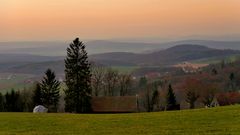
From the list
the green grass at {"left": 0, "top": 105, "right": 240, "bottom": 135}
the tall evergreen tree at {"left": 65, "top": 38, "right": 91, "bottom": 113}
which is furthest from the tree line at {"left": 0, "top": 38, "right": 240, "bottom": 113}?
the green grass at {"left": 0, "top": 105, "right": 240, "bottom": 135}

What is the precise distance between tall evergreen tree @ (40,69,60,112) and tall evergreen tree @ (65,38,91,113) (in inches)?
234

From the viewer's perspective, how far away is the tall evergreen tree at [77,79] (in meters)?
67.1

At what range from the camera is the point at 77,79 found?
69062 mm

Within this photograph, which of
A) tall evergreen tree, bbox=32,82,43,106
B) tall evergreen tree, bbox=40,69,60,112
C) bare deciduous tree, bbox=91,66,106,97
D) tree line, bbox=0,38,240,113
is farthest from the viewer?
bare deciduous tree, bbox=91,66,106,97

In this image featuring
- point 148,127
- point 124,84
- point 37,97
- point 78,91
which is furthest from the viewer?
point 124,84

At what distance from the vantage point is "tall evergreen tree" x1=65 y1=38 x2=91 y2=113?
2640 inches

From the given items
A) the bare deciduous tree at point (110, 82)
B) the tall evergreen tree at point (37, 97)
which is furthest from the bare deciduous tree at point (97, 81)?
the tall evergreen tree at point (37, 97)

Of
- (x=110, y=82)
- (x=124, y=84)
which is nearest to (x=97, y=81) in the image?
(x=110, y=82)

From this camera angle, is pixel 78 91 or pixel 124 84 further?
pixel 124 84

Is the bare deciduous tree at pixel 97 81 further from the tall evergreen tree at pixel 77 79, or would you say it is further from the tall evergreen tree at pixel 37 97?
→ the tall evergreen tree at pixel 37 97

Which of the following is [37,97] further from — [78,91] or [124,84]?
[124,84]

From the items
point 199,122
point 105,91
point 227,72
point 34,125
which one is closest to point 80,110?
point 105,91

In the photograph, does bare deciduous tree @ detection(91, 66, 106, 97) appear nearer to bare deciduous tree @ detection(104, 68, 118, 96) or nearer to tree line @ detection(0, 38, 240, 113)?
tree line @ detection(0, 38, 240, 113)

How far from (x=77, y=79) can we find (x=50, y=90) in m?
7.18
